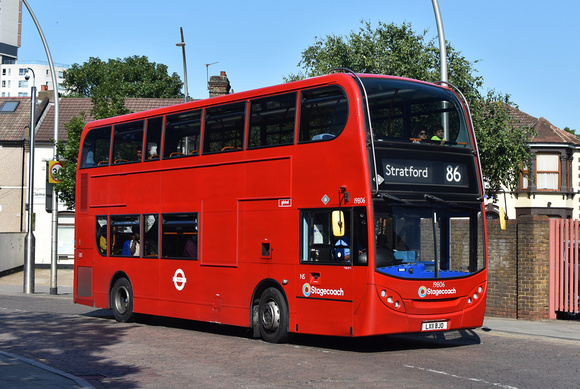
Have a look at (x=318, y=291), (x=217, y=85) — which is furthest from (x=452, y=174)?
(x=217, y=85)

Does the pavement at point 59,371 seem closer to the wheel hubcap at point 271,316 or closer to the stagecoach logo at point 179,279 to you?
the wheel hubcap at point 271,316

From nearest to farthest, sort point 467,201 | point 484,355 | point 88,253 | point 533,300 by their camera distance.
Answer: point 484,355, point 467,201, point 533,300, point 88,253

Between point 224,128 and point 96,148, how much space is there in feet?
17.0

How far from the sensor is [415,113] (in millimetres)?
12953

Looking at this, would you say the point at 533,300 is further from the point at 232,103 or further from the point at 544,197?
the point at 544,197

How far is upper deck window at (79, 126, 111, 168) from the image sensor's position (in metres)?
18.4

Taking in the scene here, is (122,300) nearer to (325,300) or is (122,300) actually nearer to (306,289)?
(306,289)

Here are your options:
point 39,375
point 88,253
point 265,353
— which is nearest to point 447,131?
point 265,353

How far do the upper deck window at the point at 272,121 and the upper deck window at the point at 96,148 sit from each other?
5.46m

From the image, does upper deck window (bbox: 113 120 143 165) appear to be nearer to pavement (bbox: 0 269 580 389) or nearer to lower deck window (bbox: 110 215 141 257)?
lower deck window (bbox: 110 215 141 257)

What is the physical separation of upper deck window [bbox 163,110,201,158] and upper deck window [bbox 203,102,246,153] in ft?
1.06

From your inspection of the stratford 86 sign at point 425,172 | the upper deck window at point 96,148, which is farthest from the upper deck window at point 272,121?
the upper deck window at point 96,148

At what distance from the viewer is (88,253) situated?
18953 millimetres

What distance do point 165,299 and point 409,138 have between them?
6648 mm
